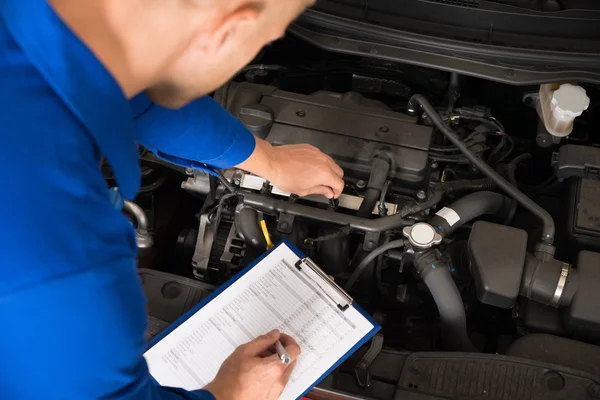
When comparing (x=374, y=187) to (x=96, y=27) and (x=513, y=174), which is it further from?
(x=96, y=27)

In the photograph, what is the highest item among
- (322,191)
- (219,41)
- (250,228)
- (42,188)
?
(219,41)

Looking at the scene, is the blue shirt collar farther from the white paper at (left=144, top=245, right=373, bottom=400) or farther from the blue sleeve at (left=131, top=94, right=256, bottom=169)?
the white paper at (left=144, top=245, right=373, bottom=400)

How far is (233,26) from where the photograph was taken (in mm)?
680

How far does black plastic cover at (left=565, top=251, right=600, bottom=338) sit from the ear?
912 mm

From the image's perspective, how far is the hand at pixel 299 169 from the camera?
4.18ft

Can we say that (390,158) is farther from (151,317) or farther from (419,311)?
(151,317)

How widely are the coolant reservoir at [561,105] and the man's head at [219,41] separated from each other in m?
0.84

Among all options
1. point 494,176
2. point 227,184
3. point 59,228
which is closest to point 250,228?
point 227,184

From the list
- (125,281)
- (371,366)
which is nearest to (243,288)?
(371,366)

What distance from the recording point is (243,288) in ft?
4.24

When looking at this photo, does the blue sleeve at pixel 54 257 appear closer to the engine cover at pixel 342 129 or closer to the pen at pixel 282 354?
the pen at pixel 282 354

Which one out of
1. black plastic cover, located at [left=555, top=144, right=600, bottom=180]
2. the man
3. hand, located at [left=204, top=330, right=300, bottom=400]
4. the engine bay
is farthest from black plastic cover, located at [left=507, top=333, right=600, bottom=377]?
the man

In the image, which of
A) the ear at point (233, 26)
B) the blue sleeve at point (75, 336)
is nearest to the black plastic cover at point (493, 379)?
the blue sleeve at point (75, 336)

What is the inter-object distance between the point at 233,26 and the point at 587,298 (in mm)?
949
